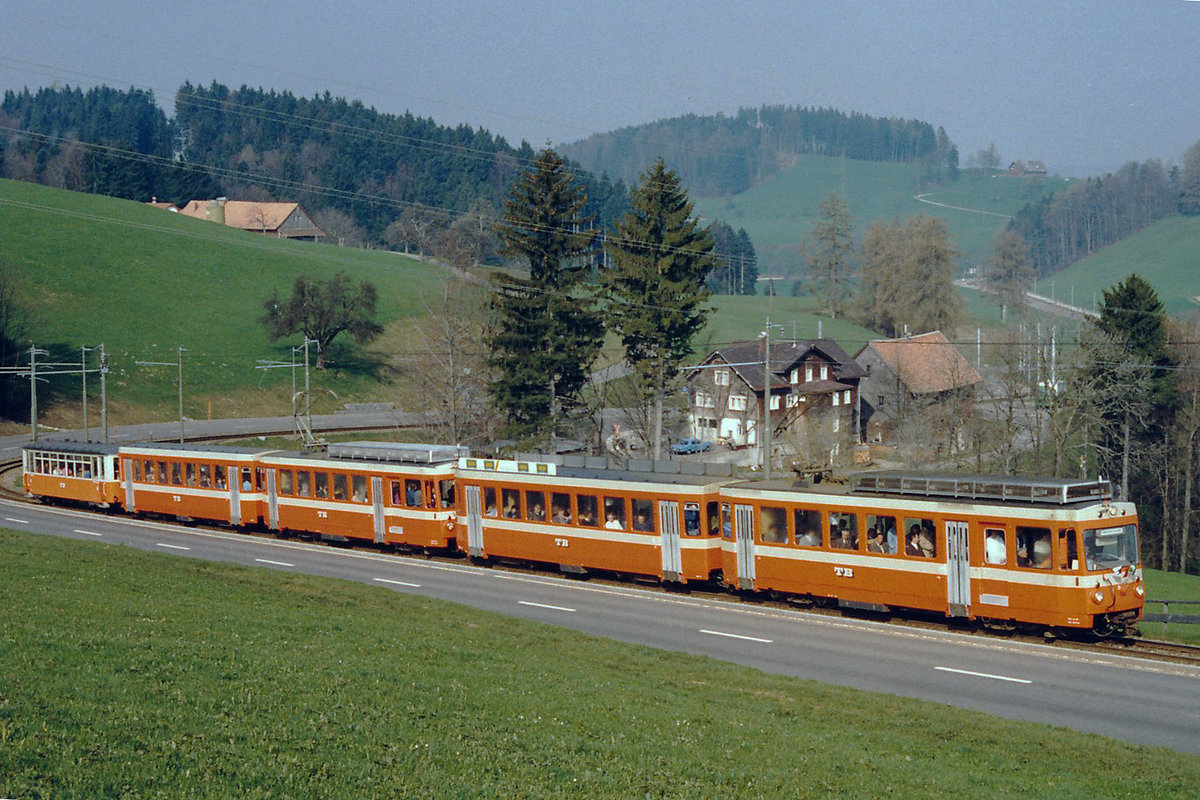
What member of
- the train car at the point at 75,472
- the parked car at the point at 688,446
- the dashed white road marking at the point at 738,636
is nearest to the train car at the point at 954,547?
the dashed white road marking at the point at 738,636

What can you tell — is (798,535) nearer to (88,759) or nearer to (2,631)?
(2,631)

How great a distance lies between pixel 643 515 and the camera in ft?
Answer: 98.2

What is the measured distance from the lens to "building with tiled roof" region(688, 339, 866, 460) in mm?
70938

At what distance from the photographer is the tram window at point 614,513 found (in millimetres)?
30422

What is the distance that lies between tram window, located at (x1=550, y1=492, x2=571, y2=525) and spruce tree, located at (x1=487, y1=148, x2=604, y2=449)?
89.6 feet

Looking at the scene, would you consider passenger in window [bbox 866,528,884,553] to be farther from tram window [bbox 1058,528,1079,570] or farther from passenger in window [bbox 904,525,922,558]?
tram window [bbox 1058,528,1079,570]

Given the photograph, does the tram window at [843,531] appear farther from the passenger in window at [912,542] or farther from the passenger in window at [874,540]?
the passenger in window at [912,542]

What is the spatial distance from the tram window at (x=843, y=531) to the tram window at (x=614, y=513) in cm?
623

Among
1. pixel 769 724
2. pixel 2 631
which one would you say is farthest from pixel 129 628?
pixel 769 724

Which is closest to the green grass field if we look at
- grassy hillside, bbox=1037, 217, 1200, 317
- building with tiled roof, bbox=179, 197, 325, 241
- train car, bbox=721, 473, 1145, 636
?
train car, bbox=721, 473, 1145, 636

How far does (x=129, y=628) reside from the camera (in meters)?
16.5

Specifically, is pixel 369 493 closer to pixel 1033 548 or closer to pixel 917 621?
pixel 917 621

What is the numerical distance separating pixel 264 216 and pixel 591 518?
162865 millimetres

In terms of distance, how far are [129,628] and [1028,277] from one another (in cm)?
13569
